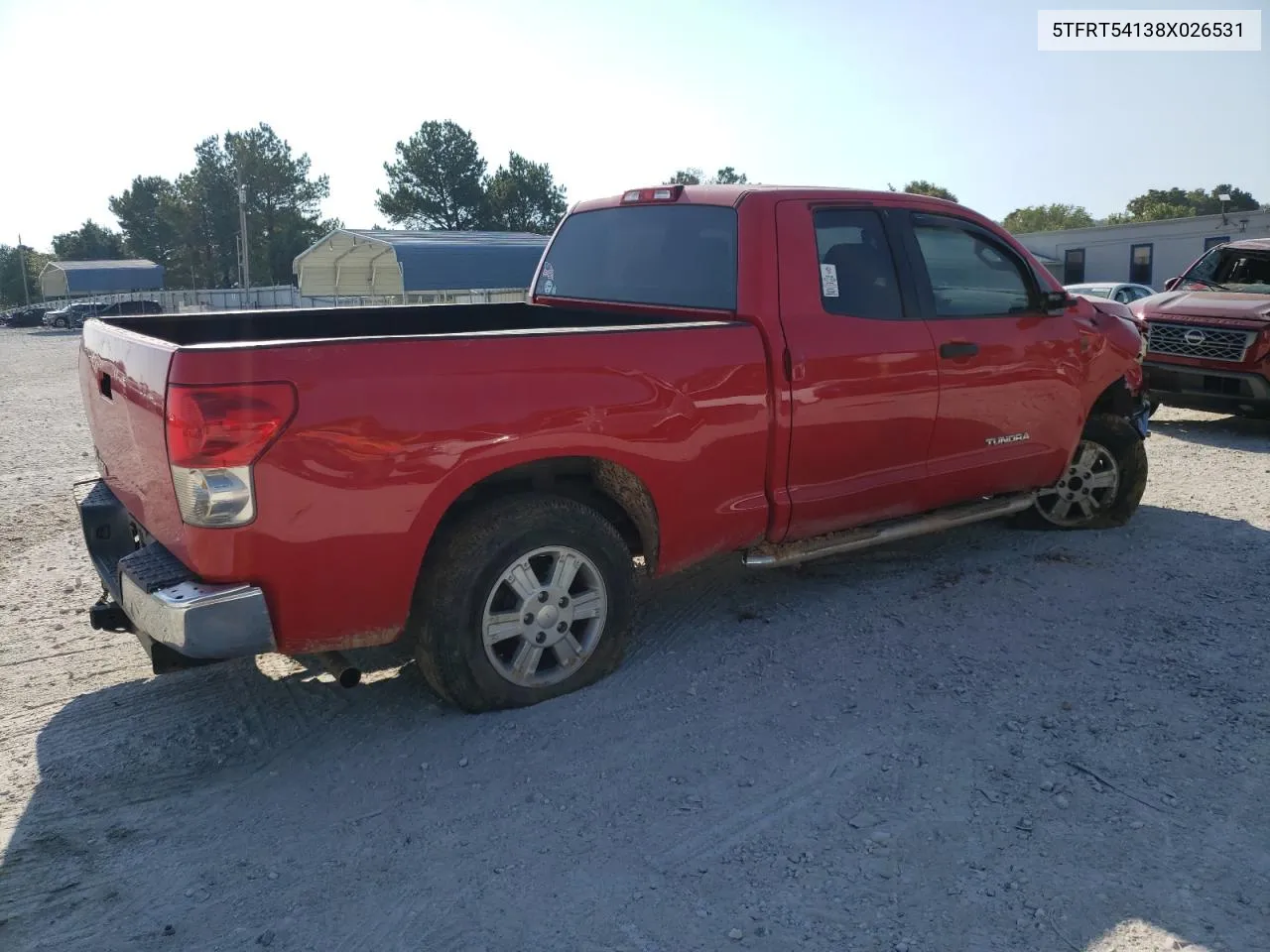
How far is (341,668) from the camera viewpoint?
11.6ft

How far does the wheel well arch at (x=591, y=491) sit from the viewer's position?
375cm

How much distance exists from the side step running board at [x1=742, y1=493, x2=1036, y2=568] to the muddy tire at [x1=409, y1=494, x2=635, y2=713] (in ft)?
2.58

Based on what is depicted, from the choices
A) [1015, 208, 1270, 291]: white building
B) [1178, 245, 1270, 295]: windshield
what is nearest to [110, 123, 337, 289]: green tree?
[1015, 208, 1270, 291]: white building

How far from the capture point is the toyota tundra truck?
930 centimetres

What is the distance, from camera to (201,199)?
3386 inches

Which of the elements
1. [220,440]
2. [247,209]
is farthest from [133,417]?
[247,209]

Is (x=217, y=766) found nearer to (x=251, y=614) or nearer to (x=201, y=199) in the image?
(x=251, y=614)

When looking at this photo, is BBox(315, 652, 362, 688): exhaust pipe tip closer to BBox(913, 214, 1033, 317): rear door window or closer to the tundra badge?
BBox(913, 214, 1033, 317): rear door window

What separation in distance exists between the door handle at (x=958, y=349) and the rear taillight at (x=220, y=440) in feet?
10.5

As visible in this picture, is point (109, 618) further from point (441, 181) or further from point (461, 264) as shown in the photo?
point (441, 181)

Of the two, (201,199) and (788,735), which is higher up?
(201,199)

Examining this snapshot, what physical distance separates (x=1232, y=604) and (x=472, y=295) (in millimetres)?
24745

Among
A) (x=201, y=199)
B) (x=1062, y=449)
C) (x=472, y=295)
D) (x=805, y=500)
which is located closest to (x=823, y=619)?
(x=805, y=500)

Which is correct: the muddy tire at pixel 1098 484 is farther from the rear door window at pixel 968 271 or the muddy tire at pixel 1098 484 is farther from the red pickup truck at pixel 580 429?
the rear door window at pixel 968 271
